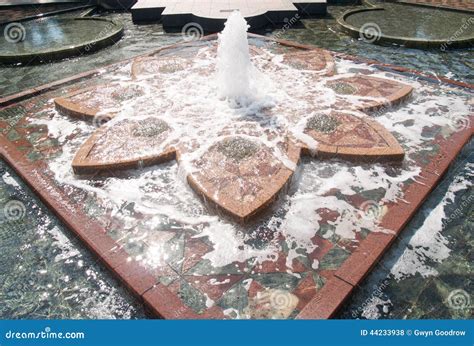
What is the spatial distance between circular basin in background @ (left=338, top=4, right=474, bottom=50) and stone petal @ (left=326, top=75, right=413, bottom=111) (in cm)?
356

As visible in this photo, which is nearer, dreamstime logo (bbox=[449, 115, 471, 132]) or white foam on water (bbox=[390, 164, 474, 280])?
white foam on water (bbox=[390, 164, 474, 280])

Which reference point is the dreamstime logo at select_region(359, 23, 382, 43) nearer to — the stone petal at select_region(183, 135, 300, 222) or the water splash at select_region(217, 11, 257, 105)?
the water splash at select_region(217, 11, 257, 105)

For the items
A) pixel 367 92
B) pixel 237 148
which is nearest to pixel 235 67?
pixel 237 148

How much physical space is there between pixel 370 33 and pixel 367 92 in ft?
16.2

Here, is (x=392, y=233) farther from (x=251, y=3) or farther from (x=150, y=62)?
(x=251, y=3)

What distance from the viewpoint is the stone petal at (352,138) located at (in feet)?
17.8

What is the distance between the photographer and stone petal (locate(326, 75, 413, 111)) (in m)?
6.82

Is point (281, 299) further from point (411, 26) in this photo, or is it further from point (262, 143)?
point (411, 26)

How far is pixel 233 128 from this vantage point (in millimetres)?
6199

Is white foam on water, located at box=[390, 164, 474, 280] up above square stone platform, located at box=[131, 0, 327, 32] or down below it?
below
